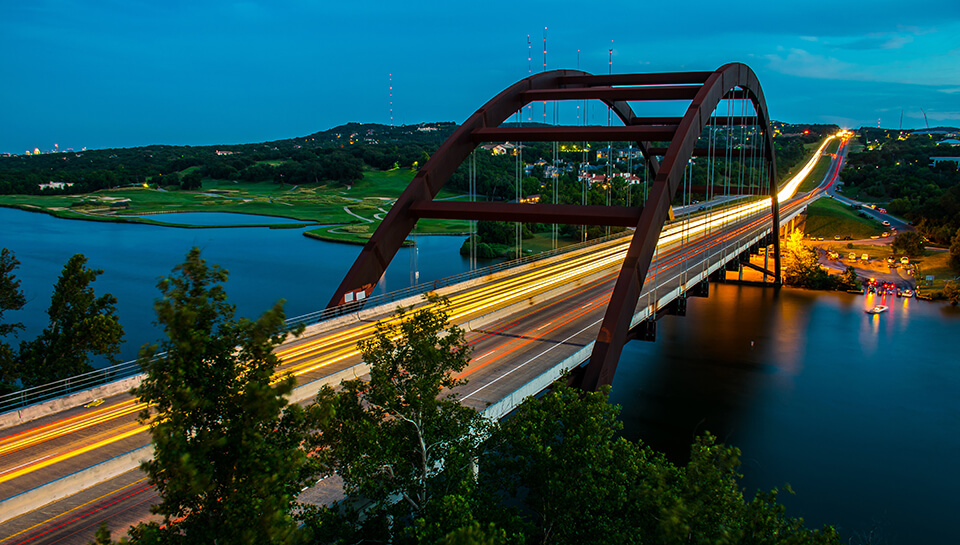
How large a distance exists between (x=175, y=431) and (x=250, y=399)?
0.92 metres

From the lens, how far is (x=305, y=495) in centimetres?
1427

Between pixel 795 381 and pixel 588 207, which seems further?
pixel 795 381

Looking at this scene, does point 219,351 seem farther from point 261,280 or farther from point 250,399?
point 261,280

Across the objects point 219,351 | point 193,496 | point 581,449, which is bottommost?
point 581,449

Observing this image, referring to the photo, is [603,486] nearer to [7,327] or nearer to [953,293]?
[7,327]

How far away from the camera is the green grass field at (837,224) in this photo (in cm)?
9094

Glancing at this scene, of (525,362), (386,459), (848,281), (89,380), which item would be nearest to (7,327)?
(89,380)

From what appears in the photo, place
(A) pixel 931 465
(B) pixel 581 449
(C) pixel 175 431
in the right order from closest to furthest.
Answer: (C) pixel 175 431
(B) pixel 581 449
(A) pixel 931 465

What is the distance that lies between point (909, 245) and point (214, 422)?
86286 mm

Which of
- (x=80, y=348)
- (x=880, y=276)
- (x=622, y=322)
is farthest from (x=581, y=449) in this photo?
(x=880, y=276)

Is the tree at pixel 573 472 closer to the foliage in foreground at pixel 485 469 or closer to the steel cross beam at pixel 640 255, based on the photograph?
the foliage in foreground at pixel 485 469

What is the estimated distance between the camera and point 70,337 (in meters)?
26.6

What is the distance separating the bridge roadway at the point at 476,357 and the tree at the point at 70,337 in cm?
800

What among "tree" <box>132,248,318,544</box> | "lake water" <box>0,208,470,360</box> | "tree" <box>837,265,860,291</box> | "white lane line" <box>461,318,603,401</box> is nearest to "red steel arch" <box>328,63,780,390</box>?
"white lane line" <box>461,318,603,401</box>
